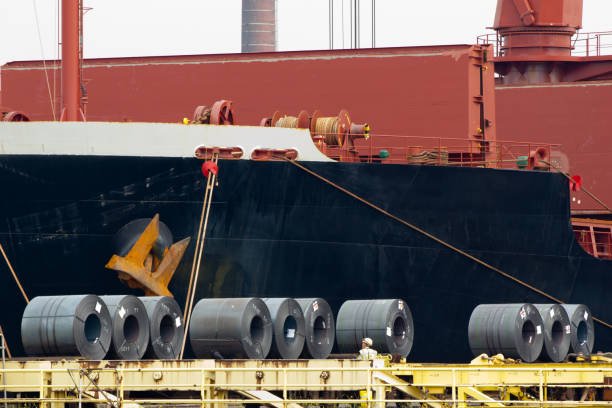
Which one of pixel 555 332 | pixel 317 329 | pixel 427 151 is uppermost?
pixel 427 151

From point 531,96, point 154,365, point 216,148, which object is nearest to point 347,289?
point 216,148

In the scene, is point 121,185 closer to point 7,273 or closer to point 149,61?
point 7,273

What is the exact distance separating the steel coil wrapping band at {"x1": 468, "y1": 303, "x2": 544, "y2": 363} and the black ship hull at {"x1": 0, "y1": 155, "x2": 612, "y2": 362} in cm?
357

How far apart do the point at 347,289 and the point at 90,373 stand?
921 cm

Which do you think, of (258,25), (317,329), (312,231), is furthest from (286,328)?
(258,25)

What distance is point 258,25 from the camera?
190ft

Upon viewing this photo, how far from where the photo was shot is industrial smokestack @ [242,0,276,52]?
57.5 meters

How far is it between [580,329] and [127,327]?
9.65 m

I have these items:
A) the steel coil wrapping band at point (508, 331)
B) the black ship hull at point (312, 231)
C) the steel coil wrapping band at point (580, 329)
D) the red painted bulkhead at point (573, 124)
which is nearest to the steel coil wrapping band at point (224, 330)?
the black ship hull at point (312, 231)

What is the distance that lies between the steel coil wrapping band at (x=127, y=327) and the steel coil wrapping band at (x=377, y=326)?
3923mm

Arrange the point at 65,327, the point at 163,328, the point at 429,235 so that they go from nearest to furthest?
the point at 65,327, the point at 163,328, the point at 429,235

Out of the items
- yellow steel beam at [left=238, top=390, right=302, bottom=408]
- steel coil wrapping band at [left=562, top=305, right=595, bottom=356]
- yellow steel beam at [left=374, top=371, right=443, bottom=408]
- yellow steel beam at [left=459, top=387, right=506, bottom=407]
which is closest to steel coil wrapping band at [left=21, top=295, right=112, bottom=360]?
yellow steel beam at [left=238, top=390, right=302, bottom=408]

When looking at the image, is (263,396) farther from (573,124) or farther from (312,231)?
(573,124)

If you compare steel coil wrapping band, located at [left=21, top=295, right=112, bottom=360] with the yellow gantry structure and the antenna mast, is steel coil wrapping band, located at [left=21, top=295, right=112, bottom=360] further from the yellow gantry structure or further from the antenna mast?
the antenna mast
